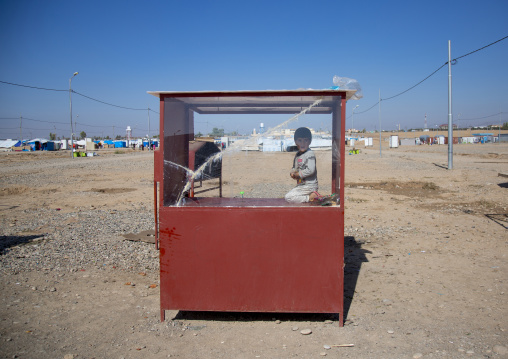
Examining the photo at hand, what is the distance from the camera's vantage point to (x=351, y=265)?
237 inches

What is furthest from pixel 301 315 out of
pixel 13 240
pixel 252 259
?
pixel 13 240

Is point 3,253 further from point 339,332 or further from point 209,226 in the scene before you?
point 339,332

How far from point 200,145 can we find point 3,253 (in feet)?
13.2

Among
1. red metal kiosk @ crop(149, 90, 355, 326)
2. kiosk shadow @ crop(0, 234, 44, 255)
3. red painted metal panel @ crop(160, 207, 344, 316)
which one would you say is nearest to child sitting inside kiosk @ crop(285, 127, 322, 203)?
red metal kiosk @ crop(149, 90, 355, 326)

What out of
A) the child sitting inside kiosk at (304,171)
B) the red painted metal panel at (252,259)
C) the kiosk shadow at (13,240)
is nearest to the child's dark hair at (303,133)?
the child sitting inside kiosk at (304,171)

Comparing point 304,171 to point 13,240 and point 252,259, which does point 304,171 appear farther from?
point 13,240

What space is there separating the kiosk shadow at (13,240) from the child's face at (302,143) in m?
5.25

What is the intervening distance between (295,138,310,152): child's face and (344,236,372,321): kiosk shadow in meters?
1.86

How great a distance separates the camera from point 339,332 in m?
3.93

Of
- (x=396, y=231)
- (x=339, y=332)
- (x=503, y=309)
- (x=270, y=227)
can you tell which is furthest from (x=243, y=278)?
(x=396, y=231)

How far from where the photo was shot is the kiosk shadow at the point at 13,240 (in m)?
6.82

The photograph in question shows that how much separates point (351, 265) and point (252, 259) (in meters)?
2.58

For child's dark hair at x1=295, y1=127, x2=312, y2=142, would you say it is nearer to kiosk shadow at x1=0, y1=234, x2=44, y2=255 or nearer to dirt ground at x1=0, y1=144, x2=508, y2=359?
dirt ground at x1=0, y1=144, x2=508, y2=359

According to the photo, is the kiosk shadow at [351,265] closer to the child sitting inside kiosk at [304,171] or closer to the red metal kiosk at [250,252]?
the red metal kiosk at [250,252]
